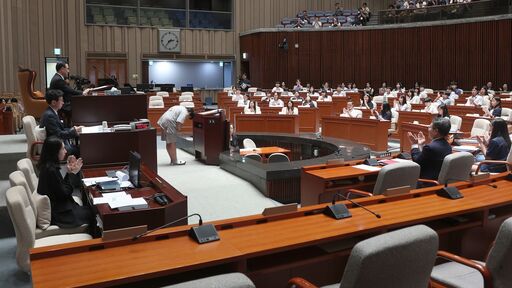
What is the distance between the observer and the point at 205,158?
34.8ft

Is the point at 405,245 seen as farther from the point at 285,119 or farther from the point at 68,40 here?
the point at 68,40

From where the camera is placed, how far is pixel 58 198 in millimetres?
4922

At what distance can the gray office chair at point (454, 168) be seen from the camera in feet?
16.8

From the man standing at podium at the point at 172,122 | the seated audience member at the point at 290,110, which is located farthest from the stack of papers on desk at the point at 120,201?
the seated audience member at the point at 290,110

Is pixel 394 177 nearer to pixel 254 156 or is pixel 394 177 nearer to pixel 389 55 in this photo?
pixel 254 156

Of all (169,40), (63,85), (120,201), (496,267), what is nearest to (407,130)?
(63,85)

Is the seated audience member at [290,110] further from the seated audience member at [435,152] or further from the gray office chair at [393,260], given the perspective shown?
the gray office chair at [393,260]

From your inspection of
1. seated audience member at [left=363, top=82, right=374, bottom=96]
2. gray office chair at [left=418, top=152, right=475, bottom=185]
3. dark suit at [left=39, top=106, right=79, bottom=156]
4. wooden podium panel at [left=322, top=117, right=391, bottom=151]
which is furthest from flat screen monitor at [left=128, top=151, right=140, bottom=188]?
seated audience member at [left=363, top=82, right=374, bottom=96]

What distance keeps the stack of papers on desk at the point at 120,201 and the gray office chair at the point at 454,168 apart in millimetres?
2871

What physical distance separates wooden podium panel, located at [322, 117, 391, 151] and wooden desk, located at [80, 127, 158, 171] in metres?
6.60

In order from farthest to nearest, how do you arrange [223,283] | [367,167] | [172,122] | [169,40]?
[169,40] → [172,122] → [367,167] → [223,283]

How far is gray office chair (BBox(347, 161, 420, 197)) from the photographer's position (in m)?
4.89

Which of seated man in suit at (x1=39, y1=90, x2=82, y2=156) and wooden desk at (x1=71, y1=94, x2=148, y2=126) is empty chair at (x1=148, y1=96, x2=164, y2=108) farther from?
seated man in suit at (x1=39, y1=90, x2=82, y2=156)

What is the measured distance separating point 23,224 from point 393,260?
2884 mm
